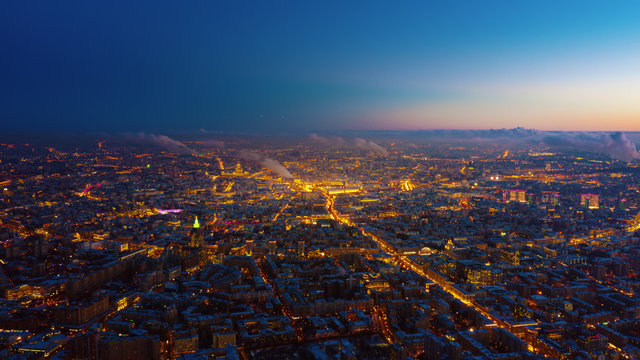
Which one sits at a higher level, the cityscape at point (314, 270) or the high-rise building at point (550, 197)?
the high-rise building at point (550, 197)

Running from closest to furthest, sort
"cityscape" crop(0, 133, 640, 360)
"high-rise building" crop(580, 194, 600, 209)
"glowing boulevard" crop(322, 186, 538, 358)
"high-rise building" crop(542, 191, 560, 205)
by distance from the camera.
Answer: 1. "cityscape" crop(0, 133, 640, 360)
2. "glowing boulevard" crop(322, 186, 538, 358)
3. "high-rise building" crop(580, 194, 600, 209)
4. "high-rise building" crop(542, 191, 560, 205)

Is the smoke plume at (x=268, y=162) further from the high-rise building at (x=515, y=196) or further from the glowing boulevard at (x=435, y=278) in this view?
the glowing boulevard at (x=435, y=278)

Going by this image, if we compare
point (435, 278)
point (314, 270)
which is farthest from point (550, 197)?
point (314, 270)

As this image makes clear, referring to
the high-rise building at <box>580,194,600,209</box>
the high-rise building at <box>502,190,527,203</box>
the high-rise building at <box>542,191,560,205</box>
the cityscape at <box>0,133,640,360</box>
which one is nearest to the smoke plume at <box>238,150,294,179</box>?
the cityscape at <box>0,133,640,360</box>

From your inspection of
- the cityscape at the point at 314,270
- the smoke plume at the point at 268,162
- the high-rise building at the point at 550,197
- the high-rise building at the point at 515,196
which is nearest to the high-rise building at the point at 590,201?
the cityscape at the point at 314,270

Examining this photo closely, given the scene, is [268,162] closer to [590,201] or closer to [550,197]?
[550,197]

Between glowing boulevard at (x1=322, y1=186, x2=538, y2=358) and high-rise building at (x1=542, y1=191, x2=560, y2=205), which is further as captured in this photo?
high-rise building at (x1=542, y1=191, x2=560, y2=205)

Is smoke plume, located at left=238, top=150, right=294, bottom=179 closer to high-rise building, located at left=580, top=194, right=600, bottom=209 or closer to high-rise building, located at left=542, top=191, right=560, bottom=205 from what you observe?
high-rise building, located at left=542, top=191, right=560, bottom=205

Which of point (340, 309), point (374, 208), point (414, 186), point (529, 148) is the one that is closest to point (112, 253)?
point (340, 309)
